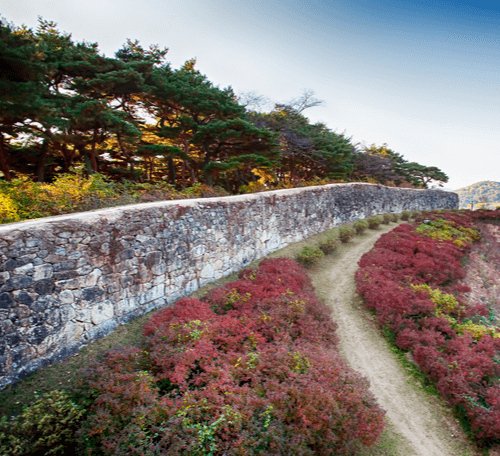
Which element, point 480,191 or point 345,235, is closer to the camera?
point 345,235

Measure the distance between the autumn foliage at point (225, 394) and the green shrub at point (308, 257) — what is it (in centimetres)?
533

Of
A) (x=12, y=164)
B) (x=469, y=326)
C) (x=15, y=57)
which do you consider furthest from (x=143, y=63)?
(x=469, y=326)

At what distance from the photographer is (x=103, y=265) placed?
5.59 m

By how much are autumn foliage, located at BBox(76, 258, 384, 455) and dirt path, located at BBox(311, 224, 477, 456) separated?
111 centimetres

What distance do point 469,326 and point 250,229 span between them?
6.94 meters

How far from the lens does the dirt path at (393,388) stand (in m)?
4.77

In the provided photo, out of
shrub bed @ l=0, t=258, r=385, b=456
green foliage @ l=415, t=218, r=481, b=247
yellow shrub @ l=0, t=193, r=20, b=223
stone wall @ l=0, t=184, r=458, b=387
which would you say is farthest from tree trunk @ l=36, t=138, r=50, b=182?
green foliage @ l=415, t=218, r=481, b=247

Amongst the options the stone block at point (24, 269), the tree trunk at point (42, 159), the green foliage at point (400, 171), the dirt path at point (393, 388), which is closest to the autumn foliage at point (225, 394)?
the dirt path at point (393, 388)

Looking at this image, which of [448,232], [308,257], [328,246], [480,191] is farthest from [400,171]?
[480,191]

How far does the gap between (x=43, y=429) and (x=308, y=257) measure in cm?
935

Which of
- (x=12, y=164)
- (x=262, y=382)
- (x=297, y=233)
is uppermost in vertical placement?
(x=12, y=164)

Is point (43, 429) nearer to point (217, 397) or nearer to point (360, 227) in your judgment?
point (217, 397)

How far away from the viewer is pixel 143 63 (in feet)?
47.9

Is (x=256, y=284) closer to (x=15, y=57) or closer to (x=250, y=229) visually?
(x=250, y=229)
